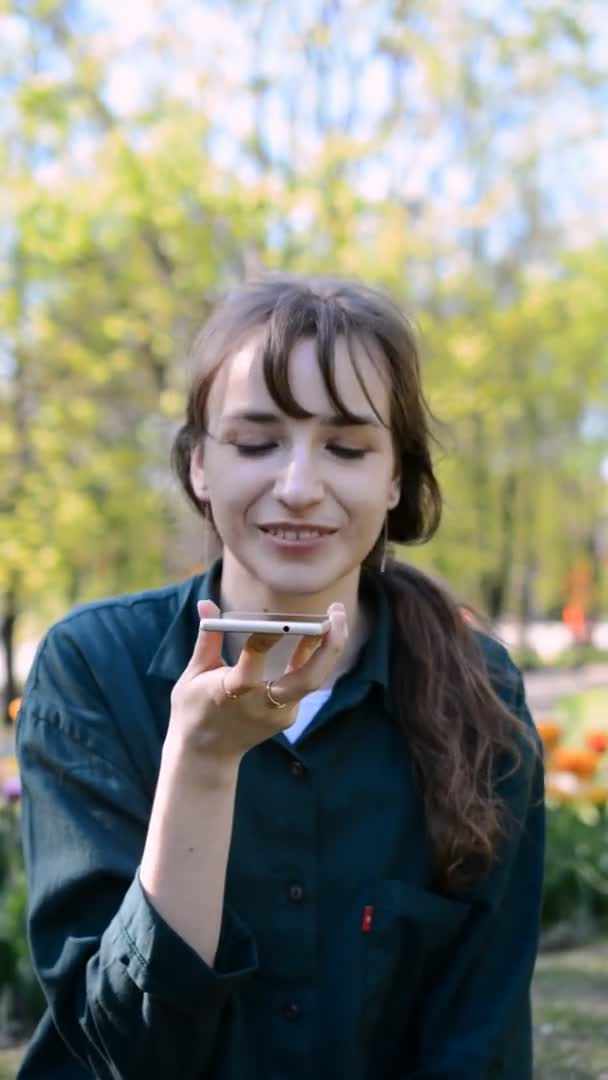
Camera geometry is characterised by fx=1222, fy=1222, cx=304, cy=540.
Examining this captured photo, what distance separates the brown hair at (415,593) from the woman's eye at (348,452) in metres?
0.09

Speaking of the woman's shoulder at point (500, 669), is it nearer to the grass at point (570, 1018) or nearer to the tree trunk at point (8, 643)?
the grass at point (570, 1018)

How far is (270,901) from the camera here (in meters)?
1.74

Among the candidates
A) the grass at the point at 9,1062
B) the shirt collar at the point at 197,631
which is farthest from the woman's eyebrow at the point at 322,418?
the grass at the point at 9,1062

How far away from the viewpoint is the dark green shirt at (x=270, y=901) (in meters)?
1.57

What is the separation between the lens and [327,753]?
71.9 inches

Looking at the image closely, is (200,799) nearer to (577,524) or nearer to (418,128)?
(418,128)

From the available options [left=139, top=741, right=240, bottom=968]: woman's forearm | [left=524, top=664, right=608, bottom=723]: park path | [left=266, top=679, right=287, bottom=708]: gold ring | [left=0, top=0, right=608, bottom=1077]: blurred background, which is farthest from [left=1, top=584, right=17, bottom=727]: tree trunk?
[left=266, top=679, right=287, bottom=708]: gold ring

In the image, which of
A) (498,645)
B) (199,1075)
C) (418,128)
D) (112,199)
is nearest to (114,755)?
(199,1075)

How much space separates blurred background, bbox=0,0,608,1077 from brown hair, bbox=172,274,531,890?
259 inches

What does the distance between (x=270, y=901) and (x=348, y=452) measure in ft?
2.14

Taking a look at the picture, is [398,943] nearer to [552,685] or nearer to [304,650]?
[304,650]

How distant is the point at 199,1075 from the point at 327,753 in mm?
475

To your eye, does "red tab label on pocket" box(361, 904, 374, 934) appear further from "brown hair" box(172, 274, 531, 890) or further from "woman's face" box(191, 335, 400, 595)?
"woman's face" box(191, 335, 400, 595)

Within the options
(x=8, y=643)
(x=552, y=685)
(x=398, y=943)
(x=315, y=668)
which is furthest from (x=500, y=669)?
(x=552, y=685)
